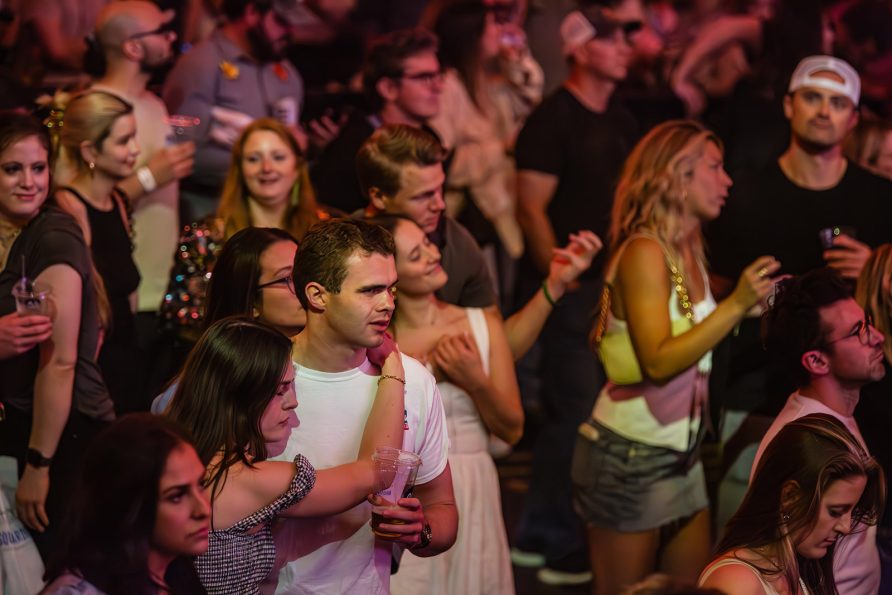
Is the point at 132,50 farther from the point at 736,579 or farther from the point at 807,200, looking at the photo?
the point at 736,579

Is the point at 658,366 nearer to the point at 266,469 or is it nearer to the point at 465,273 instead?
the point at 465,273

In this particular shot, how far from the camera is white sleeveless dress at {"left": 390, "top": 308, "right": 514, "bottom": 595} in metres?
4.07

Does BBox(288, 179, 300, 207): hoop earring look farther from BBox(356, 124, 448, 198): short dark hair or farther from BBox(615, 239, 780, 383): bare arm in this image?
BBox(615, 239, 780, 383): bare arm

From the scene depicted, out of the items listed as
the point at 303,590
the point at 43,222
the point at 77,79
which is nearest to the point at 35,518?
the point at 43,222

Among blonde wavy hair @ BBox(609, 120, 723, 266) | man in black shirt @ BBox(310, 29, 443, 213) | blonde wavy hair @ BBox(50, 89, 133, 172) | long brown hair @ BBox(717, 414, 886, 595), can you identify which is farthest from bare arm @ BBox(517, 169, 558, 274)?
long brown hair @ BBox(717, 414, 886, 595)

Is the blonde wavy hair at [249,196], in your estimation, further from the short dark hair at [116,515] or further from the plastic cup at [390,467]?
the short dark hair at [116,515]

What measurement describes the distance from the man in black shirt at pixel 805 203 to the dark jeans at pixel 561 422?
0.77 meters

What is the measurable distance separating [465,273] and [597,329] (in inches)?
20.5

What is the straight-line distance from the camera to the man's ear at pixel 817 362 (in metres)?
3.97

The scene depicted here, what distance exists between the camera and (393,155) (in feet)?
14.5

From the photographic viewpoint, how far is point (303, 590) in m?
3.12

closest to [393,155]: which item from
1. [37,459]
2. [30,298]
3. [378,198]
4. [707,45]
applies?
[378,198]

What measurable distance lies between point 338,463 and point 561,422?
270 centimetres

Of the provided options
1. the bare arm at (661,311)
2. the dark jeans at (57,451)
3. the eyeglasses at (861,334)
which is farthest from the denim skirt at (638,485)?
the dark jeans at (57,451)
